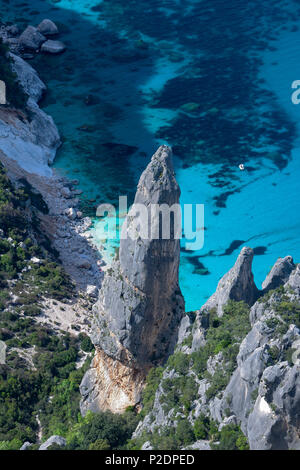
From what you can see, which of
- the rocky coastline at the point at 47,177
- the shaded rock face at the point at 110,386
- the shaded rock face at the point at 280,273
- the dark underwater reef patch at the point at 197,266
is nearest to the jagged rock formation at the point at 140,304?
the shaded rock face at the point at 110,386

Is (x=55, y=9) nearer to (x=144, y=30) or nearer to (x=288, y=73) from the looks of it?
(x=144, y=30)

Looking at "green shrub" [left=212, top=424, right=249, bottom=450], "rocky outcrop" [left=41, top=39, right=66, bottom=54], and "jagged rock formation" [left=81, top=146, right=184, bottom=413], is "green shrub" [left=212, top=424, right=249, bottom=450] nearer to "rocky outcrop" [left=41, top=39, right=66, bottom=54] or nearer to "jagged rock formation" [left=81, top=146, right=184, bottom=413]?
"jagged rock formation" [left=81, top=146, right=184, bottom=413]

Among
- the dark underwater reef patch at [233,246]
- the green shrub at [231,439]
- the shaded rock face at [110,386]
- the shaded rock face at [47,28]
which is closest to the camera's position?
the green shrub at [231,439]

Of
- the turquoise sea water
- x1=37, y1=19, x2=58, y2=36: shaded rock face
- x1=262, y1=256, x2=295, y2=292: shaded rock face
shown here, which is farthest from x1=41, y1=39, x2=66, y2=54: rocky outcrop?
x1=262, y1=256, x2=295, y2=292: shaded rock face

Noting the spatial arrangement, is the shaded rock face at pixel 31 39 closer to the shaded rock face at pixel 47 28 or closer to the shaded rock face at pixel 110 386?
the shaded rock face at pixel 47 28

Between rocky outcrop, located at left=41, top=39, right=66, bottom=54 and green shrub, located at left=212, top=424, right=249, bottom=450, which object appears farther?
rocky outcrop, located at left=41, top=39, right=66, bottom=54

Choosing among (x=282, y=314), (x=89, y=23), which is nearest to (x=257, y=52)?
(x=89, y=23)

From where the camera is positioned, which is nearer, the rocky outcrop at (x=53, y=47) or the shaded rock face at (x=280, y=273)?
the shaded rock face at (x=280, y=273)
